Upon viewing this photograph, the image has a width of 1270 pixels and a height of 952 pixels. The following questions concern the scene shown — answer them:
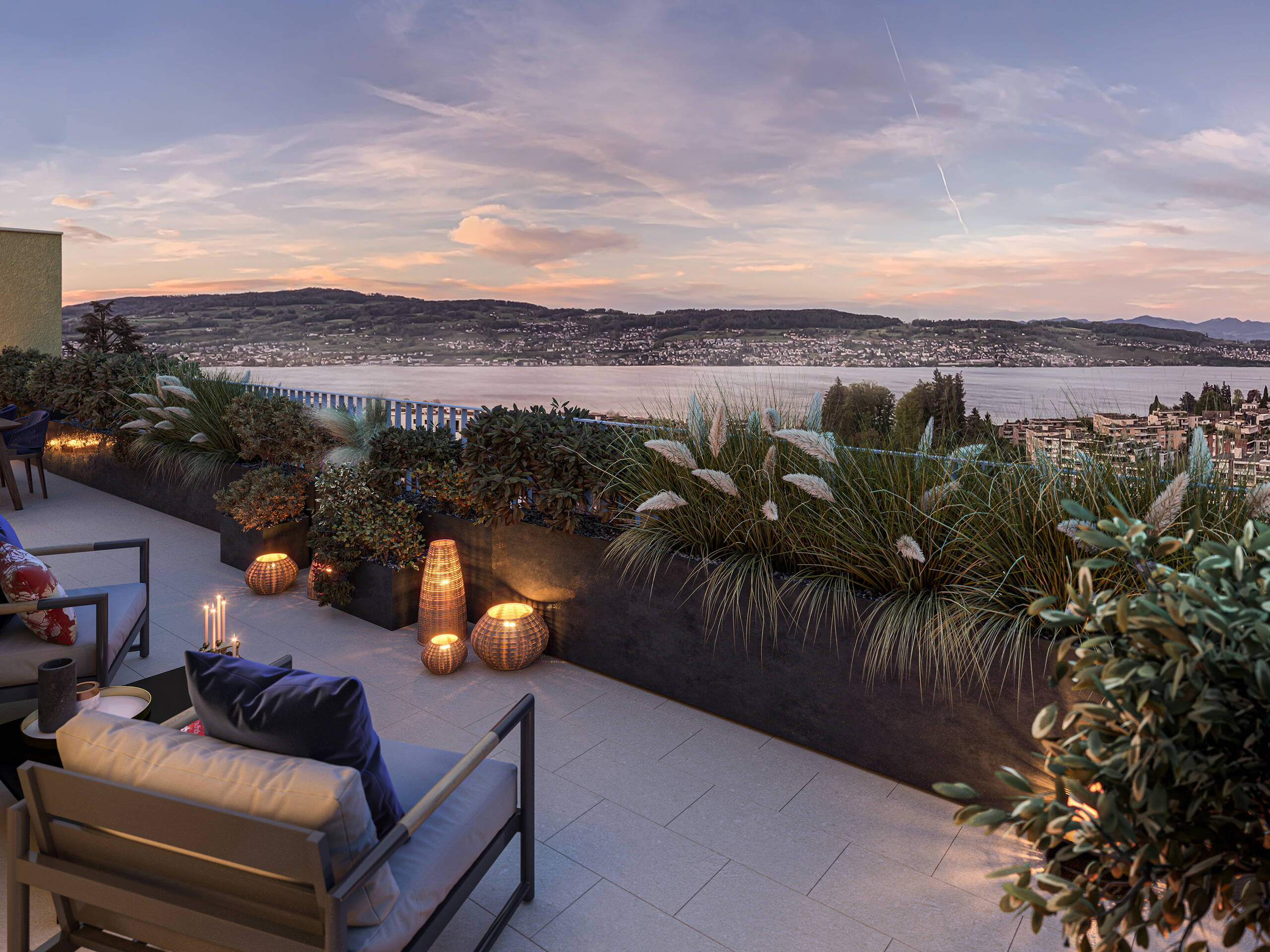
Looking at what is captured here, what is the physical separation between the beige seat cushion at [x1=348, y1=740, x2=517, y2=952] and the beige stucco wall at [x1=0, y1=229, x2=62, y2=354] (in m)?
13.2

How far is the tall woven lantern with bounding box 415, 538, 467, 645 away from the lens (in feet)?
13.1

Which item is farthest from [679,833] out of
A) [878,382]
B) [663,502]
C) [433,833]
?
[878,382]

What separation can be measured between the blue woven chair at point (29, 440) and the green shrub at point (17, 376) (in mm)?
1840

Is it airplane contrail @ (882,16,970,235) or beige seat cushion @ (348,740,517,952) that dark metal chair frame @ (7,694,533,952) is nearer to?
beige seat cushion @ (348,740,517,952)

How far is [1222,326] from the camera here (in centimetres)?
736

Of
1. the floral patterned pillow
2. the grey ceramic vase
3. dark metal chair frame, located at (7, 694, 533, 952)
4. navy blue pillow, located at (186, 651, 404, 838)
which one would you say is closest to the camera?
dark metal chair frame, located at (7, 694, 533, 952)

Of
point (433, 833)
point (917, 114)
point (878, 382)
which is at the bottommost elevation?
point (433, 833)

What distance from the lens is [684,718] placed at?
3.37 meters

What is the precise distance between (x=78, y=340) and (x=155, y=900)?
16291mm

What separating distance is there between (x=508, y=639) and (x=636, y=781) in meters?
1.19

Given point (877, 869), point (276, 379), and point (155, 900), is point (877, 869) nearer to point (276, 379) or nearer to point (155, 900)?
point (155, 900)

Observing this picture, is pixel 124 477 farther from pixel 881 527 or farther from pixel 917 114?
pixel 917 114

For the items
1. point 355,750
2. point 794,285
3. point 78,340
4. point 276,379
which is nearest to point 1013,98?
point 794,285

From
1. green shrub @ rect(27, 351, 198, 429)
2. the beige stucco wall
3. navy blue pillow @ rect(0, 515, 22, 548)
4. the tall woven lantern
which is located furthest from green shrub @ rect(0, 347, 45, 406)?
the tall woven lantern
